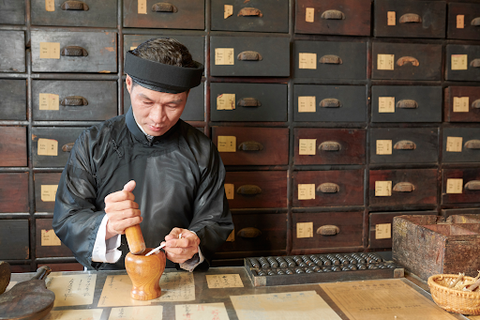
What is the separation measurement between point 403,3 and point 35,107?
2.55 metres

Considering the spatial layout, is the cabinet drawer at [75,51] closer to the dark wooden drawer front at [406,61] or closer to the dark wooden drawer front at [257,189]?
the dark wooden drawer front at [257,189]

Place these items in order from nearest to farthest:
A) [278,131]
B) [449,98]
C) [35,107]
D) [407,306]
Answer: [407,306], [35,107], [278,131], [449,98]

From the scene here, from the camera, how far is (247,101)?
2.50m

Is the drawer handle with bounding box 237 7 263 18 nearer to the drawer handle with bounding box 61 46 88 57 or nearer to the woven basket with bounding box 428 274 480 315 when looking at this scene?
the drawer handle with bounding box 61 46 88 57

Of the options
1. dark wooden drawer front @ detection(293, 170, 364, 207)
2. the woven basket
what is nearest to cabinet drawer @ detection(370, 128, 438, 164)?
dark wooden drawer front @ detection(293, 170, 364, 207)

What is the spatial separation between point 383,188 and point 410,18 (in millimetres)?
1203

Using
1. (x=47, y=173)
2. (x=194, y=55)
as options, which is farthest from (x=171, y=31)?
(x=47, y=173)

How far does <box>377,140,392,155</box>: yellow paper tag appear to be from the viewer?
8.89ft

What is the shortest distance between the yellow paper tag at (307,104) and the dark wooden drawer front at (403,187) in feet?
2.09

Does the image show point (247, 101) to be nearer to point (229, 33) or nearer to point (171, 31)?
point (229, 33)

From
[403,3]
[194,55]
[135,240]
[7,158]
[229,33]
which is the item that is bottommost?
[135,240]

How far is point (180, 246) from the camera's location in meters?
1.31

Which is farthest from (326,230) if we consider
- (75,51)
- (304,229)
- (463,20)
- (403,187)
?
(75,51)

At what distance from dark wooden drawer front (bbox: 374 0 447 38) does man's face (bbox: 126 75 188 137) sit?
1.77 metres
